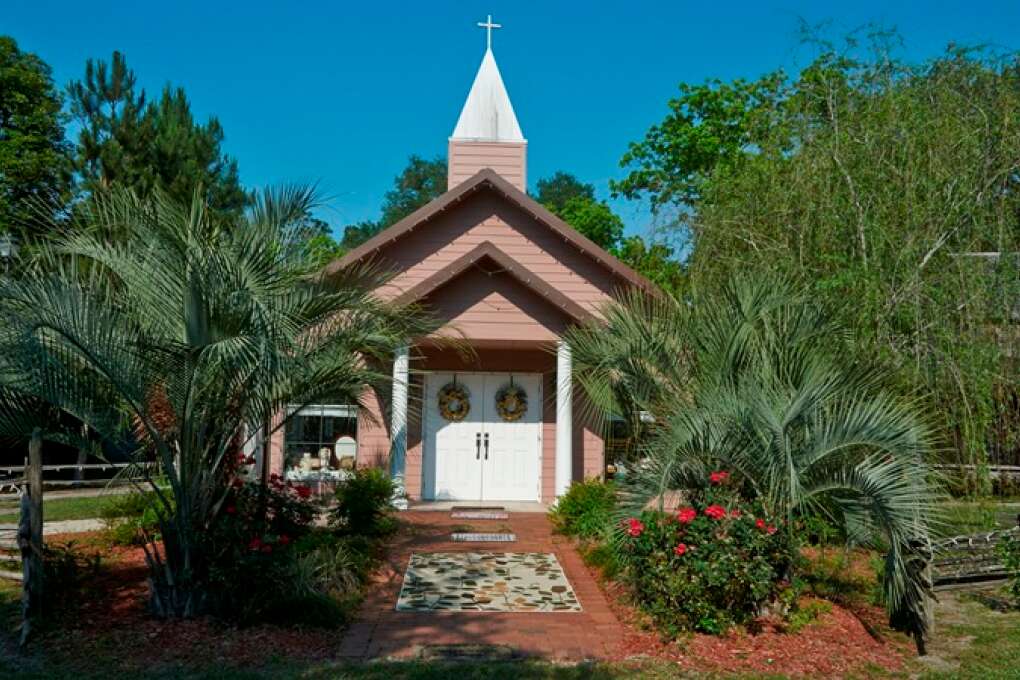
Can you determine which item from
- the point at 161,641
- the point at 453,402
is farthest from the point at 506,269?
the point at 161,641

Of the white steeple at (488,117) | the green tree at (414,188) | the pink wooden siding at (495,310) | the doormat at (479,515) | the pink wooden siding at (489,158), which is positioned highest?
the green tree at (414,188)

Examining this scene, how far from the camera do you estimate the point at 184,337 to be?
7.09 m

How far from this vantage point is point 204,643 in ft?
22.6

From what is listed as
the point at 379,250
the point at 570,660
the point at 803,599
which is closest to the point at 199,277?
the point at 570,660

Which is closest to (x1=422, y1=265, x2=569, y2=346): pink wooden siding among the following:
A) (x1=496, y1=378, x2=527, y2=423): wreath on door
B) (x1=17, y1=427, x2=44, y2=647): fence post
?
(x1=496, y1=378, x2=527, y2=423): wreath on door

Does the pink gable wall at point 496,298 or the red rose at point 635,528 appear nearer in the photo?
the red rose at point 635,528

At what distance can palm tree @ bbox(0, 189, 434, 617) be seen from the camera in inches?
261

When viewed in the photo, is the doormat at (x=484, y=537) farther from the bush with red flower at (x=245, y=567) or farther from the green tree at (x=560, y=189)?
the green tree at (x=560, y=189)

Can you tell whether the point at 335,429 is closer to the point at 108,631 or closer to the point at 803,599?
the point at 108,631

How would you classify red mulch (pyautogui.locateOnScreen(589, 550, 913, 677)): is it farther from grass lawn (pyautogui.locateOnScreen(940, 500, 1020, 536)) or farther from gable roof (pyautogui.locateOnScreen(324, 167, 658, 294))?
gable roof (pyautogui.locateOnScreen(324, 167, 658, 294))

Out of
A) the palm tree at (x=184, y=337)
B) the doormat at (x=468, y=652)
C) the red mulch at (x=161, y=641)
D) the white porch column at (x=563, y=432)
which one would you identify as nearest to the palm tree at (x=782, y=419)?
the doormat at (x=468, y=652)

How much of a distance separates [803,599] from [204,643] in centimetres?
533

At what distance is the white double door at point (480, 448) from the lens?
14.7m

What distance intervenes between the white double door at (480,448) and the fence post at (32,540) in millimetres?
7880
